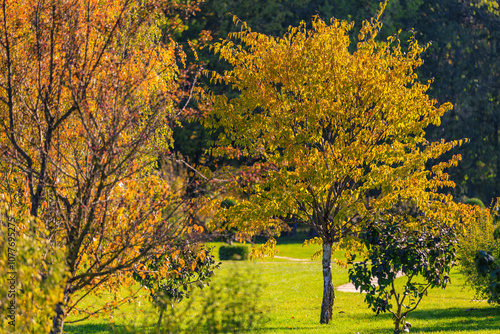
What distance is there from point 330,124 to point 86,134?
716 centimetres

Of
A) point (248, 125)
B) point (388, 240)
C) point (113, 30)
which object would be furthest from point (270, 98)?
point (113, 30)

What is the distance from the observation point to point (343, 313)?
1382 centimetres

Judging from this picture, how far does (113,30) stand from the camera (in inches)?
225

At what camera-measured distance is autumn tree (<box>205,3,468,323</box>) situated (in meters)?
10.7

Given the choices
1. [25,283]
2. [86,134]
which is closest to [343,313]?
[86,134]

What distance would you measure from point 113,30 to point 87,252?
2.44 meters

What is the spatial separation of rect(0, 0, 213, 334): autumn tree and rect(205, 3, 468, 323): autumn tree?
456cm

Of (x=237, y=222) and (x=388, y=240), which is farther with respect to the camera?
(x=237, y=222)

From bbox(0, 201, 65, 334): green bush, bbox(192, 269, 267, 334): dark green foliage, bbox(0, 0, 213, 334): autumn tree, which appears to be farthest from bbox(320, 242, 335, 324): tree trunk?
bbox(0, 201, 65, 334): green bush

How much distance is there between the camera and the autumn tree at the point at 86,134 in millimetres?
5406

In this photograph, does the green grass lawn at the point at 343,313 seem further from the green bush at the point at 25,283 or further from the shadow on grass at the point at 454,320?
the green bush at the point at 25,283

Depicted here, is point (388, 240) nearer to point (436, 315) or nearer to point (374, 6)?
point (436, 315)

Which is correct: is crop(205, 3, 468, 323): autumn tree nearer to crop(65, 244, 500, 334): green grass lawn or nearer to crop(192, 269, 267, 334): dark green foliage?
crop(65, 244, 500, 334): green grass lawn

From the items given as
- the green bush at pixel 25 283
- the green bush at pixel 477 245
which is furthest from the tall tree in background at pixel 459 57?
the green bush at pixel 25 283
